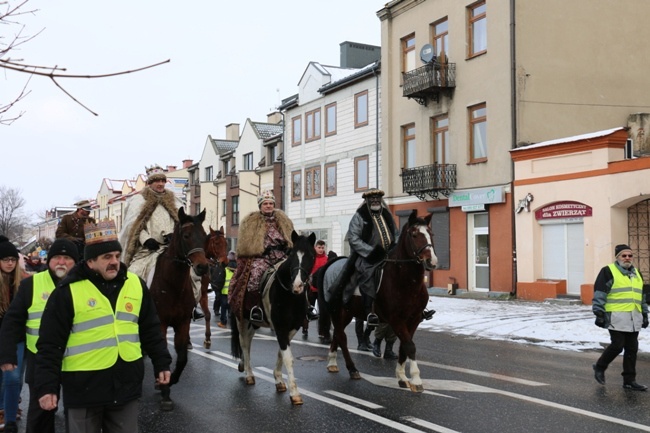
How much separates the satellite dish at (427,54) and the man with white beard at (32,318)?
23.5m

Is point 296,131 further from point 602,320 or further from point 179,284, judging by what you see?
point 179,284

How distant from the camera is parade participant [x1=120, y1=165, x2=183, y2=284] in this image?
9773 mm

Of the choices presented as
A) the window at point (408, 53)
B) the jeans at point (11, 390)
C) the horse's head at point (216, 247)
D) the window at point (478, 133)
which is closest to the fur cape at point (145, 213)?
the horse's head at point (216, 247)

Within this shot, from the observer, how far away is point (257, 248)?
946 cm

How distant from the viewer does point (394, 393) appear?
8680 millimetres

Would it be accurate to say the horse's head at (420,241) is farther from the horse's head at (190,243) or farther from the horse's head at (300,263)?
the horse's head at (190,243)

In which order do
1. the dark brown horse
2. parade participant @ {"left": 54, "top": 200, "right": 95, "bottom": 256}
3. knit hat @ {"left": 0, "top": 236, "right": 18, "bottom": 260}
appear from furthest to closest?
the dark brown horse, parade participant @ {"left": 54, "top": 200, "right": 95, "bottom": 256}, knit hat @ {"left": 0, "top": 236, "right": 18, "bottom": 260}

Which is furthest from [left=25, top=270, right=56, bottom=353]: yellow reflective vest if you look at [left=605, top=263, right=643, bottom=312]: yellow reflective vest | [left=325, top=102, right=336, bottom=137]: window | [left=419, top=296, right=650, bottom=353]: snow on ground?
[left=325, top=102, right=336, bottom=137]: window

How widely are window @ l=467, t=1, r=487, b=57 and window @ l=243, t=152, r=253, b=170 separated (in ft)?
81.0

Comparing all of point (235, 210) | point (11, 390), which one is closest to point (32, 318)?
point (11, 390)

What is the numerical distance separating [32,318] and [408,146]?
84.1ft

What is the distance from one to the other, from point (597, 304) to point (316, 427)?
14.8ft

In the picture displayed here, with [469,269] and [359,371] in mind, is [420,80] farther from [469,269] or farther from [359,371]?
[359,371]

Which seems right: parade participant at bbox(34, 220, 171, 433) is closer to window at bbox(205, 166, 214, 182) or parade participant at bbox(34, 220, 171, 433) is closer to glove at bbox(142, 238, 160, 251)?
glove at bbox(142, 238, 160, 251)
